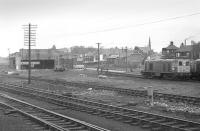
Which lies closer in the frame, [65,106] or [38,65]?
[65,106]

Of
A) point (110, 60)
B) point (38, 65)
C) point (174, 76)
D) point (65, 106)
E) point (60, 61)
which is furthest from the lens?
point (110, 60)

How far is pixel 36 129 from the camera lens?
13.5m

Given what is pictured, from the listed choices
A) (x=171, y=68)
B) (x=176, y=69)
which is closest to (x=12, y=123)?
(x=176, y=69)

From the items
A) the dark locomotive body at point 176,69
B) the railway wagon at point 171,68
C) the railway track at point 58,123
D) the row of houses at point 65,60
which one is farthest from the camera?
the row of houses at point 65,60

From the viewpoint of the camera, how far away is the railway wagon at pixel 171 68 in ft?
153

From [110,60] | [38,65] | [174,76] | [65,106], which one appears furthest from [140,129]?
[110,60]

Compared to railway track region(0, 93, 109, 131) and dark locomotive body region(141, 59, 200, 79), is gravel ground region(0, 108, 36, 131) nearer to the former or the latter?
railway track region(0, 93, 109, 131)

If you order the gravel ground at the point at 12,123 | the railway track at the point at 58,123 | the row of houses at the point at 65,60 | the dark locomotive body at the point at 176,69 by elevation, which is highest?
the row of houses at the point at 65,60

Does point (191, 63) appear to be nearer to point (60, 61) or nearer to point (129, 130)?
point (129, 130)

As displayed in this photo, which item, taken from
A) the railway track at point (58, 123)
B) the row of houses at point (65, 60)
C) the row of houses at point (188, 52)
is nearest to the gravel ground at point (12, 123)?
the railway track at point (58, 123)

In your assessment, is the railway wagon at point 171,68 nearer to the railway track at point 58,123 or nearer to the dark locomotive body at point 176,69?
the dark locomotive body at point 176,69

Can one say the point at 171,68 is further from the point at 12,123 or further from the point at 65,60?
the point at 65,60

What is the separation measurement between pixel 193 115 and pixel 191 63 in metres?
33.5

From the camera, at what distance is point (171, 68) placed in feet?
154
